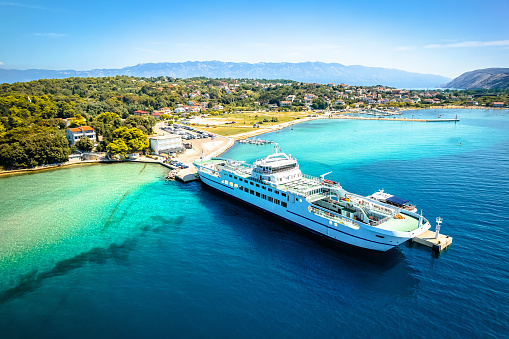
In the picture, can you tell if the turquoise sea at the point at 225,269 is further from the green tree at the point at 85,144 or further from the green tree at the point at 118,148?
the green tree at the point at 85,144

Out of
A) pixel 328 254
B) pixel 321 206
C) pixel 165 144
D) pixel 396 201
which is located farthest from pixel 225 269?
pixel 165 144

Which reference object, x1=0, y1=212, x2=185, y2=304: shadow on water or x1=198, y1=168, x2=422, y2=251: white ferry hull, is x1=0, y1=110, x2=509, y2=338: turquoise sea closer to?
x1=0, y1=212, x2=185, y2=304: shadow on water

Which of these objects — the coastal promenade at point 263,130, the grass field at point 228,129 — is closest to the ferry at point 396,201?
the coastal promenade at point 263,130

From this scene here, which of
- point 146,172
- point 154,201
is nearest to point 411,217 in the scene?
point 154,201

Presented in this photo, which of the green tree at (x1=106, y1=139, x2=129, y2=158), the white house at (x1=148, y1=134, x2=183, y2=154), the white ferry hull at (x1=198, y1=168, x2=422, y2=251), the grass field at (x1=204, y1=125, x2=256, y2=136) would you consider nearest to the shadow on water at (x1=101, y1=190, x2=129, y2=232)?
the white ferry hull at (x1=198, y1=168, x2=422, y2=251)

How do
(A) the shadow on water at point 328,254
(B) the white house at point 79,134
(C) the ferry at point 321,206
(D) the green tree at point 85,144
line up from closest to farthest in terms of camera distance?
(A) the shadow on water at point 328,254 < (C) the ferry at point 321,206 < (D) the green tree at point 85,144 < (B) the white house at point 79,134

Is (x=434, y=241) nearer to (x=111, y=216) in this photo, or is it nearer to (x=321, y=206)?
(x=321, y=206)
